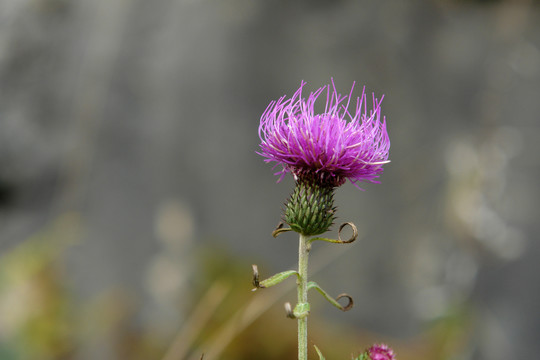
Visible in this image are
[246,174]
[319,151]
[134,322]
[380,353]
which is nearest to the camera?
[380,353]

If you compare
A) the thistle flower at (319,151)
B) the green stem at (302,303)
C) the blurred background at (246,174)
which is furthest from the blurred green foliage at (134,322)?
the green stem at (302,303)

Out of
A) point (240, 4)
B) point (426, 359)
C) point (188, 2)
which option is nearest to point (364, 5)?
Answer: point (240, 4)

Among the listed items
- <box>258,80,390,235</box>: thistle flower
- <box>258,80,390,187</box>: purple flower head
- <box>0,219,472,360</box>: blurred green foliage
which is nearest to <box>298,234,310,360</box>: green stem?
<box>258,80,390,235</box>: thistle flower

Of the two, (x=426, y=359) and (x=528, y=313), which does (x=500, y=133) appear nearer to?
(x=528, y=313)

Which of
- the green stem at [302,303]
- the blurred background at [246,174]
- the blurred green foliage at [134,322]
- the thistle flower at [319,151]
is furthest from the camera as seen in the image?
the blurred background at [246,174]

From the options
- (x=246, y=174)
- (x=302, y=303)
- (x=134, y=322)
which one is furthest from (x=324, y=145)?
(x=134, y=322)

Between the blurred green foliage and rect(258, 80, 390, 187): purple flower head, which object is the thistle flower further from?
the blurred green foliage

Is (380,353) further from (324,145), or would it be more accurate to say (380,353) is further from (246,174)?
(246,174)

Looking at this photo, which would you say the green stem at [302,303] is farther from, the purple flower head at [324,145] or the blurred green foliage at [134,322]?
the blurred green foliage at [134,322]
